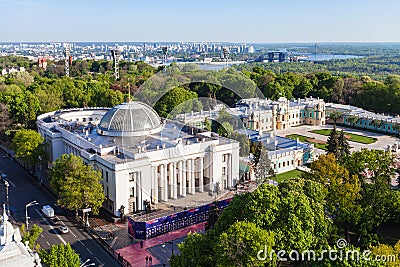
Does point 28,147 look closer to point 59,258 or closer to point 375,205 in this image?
point 59,258

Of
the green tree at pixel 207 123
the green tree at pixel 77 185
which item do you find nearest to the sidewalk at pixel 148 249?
the green tree at pixel 77 185

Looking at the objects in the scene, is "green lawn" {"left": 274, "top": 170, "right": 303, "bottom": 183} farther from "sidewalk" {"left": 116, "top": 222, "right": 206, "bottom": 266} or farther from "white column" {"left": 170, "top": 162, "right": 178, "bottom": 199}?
"sidewalk" {"left": 116, "top": 222, "right": 206, "bottom": 266}

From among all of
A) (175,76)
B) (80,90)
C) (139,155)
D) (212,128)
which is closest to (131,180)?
(139,155)

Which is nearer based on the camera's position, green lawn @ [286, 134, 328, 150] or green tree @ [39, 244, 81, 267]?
green tree @ [39, 244, 81, 267]

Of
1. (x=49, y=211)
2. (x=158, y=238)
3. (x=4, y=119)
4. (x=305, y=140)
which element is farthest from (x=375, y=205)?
(x=4, y=119)

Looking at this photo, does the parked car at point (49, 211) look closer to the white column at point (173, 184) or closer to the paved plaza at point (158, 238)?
the paved plaza at point (158, 238)

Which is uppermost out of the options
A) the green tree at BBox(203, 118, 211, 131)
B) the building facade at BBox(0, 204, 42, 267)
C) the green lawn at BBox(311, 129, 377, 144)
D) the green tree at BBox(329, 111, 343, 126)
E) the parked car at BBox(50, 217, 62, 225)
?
the building facade at BBox(0, 204, 42, 267)

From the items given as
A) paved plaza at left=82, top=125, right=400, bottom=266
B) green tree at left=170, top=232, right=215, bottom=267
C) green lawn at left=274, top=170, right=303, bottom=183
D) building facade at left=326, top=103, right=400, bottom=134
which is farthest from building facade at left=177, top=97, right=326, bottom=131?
green tree at left=170, top=232, right=215, bottom=267
